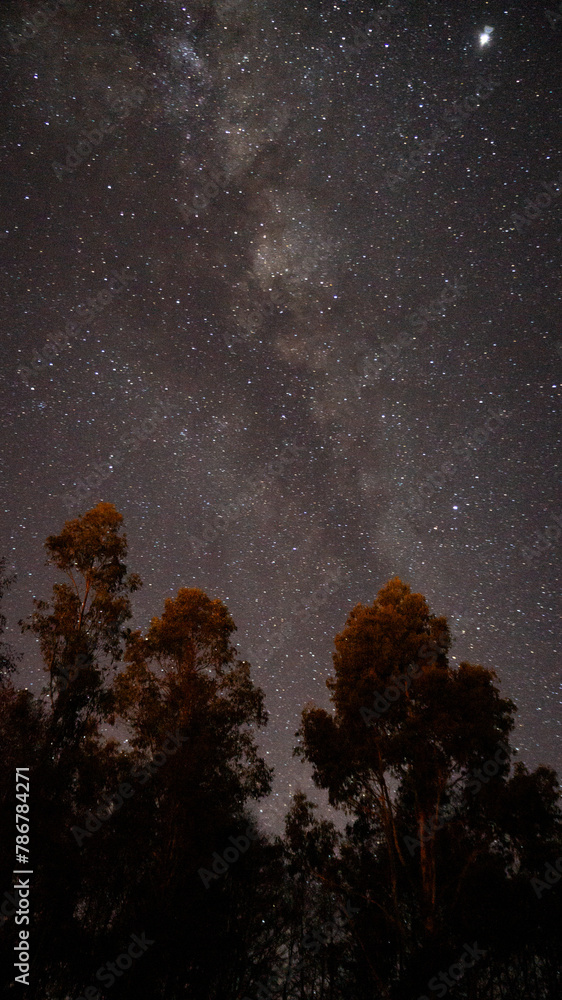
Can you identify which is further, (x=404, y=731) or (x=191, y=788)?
(x=191, y=788)

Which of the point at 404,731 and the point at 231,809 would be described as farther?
the point at 231,809

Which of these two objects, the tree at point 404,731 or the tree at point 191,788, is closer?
the tree at point 404,731

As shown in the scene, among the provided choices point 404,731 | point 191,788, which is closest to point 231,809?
point 191,788

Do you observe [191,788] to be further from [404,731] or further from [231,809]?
[404,731]

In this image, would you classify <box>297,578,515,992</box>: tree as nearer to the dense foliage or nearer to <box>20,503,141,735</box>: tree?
the dense foliage

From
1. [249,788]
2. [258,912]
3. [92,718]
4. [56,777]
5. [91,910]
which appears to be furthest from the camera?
[258,912]

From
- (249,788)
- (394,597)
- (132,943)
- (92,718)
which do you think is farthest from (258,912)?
(394,597)

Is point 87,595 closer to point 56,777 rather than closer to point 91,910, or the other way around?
point 56,777

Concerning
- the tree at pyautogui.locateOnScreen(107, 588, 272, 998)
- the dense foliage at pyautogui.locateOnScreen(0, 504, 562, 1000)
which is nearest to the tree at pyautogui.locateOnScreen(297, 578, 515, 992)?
the dense foliage at pyautogui.locateOnScreen(0, 504, 562, 1000)

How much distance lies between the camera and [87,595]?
13.9 meters

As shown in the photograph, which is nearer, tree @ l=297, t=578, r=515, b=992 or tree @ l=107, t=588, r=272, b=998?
tree @ l=297, t=578, r=515, b=992

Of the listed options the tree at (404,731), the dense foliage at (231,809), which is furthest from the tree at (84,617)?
the tree at (404,731)

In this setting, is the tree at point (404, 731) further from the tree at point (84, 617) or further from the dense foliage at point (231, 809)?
the tree at point (84, 617)

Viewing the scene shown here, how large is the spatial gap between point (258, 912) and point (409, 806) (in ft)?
27.3
